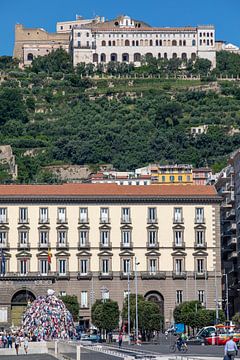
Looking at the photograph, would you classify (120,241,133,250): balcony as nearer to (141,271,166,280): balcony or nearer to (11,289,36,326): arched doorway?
(141,271,166,280): balcony

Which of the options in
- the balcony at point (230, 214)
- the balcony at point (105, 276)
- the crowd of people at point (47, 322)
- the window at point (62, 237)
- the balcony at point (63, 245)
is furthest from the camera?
the balcony at point (230, 214)

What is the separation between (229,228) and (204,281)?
1601 cm

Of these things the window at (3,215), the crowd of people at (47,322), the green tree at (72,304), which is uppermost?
the window at (3,215)

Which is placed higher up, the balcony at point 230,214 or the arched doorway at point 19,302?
the balcony at point 230,214

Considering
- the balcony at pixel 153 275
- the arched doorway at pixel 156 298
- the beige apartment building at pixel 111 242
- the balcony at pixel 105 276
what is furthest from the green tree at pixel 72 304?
the arched doorway at pixel 156 298

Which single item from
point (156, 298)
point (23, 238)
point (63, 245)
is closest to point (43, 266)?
point (63, 245)

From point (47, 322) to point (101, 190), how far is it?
3198 centimetres

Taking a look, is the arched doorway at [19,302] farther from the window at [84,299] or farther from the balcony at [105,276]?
the balcony at [105,276]

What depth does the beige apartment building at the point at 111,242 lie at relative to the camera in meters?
136

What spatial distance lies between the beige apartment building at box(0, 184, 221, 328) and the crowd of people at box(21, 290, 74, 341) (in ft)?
77.6

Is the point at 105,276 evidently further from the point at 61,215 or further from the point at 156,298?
the point at 61,215

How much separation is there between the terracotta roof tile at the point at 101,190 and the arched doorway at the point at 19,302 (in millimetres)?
9198

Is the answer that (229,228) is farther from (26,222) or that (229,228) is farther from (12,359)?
(12,359)

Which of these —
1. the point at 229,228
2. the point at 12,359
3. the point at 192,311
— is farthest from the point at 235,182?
the point at 12,359
